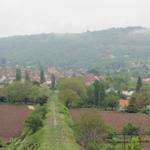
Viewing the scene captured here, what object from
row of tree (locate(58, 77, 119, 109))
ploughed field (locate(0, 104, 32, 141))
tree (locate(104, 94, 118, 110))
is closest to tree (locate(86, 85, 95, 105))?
row of tree (locate(58, 77, 119, 109))

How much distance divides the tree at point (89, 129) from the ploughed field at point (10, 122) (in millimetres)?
8874

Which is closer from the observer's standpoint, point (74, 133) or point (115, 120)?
point (74, 133)

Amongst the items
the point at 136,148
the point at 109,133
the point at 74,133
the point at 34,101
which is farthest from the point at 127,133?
the point at 34,101

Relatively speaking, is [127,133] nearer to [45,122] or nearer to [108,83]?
[45,122]

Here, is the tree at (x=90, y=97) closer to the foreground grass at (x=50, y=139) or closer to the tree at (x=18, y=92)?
the tree at (x=18, y=92)

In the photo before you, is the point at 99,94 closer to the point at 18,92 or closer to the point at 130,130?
the point at 18,92

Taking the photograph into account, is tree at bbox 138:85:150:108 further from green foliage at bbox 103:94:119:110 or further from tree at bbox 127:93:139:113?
green foliage at bbox 103:94:119:110

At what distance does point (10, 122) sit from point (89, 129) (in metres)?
21.0

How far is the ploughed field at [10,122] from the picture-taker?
5041 cm

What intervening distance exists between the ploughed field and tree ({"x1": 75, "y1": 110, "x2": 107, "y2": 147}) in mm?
8874

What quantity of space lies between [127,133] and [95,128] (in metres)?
9.22

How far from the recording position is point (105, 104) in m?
85.6

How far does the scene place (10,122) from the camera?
60500 mm

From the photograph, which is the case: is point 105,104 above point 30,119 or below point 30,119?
below
